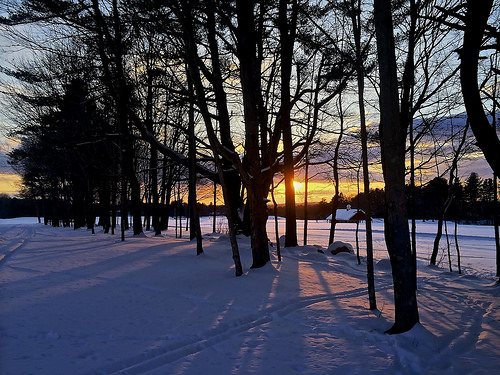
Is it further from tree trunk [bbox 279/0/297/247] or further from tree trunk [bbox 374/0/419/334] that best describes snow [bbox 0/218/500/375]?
tree trunk [bbox 279/0/297/247]

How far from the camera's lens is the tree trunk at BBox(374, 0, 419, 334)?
12.7 feet

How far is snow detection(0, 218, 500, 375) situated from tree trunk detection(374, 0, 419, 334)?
1.07 ft

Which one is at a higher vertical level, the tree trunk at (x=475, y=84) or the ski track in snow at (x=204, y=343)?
the tree trunk at (x=475, y=84)

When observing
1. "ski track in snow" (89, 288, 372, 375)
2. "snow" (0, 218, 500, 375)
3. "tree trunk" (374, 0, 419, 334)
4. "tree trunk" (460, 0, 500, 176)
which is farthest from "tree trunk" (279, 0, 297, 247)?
"tree trunk" (374, 0, 419, 334)

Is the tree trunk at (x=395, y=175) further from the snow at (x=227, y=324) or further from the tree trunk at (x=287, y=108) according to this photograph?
the tree trunk at (x=287, y=108)

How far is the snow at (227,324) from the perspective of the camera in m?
3.21

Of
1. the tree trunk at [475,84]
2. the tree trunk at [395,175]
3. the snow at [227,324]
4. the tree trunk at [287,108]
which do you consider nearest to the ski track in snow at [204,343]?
the snow at [227,324]

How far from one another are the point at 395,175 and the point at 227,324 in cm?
286

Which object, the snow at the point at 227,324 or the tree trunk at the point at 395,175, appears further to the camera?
the tree trunk at the point at 395,175

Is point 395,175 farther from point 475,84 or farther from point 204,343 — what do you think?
point 204,343

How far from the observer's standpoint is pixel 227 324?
170 inches

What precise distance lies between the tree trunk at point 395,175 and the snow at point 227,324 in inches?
12.8

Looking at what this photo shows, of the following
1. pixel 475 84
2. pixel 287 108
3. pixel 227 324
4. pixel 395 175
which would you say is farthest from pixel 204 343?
pixel 287 108

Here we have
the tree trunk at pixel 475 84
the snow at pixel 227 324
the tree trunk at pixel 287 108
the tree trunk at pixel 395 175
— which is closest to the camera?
the snow at pixel 227 324
